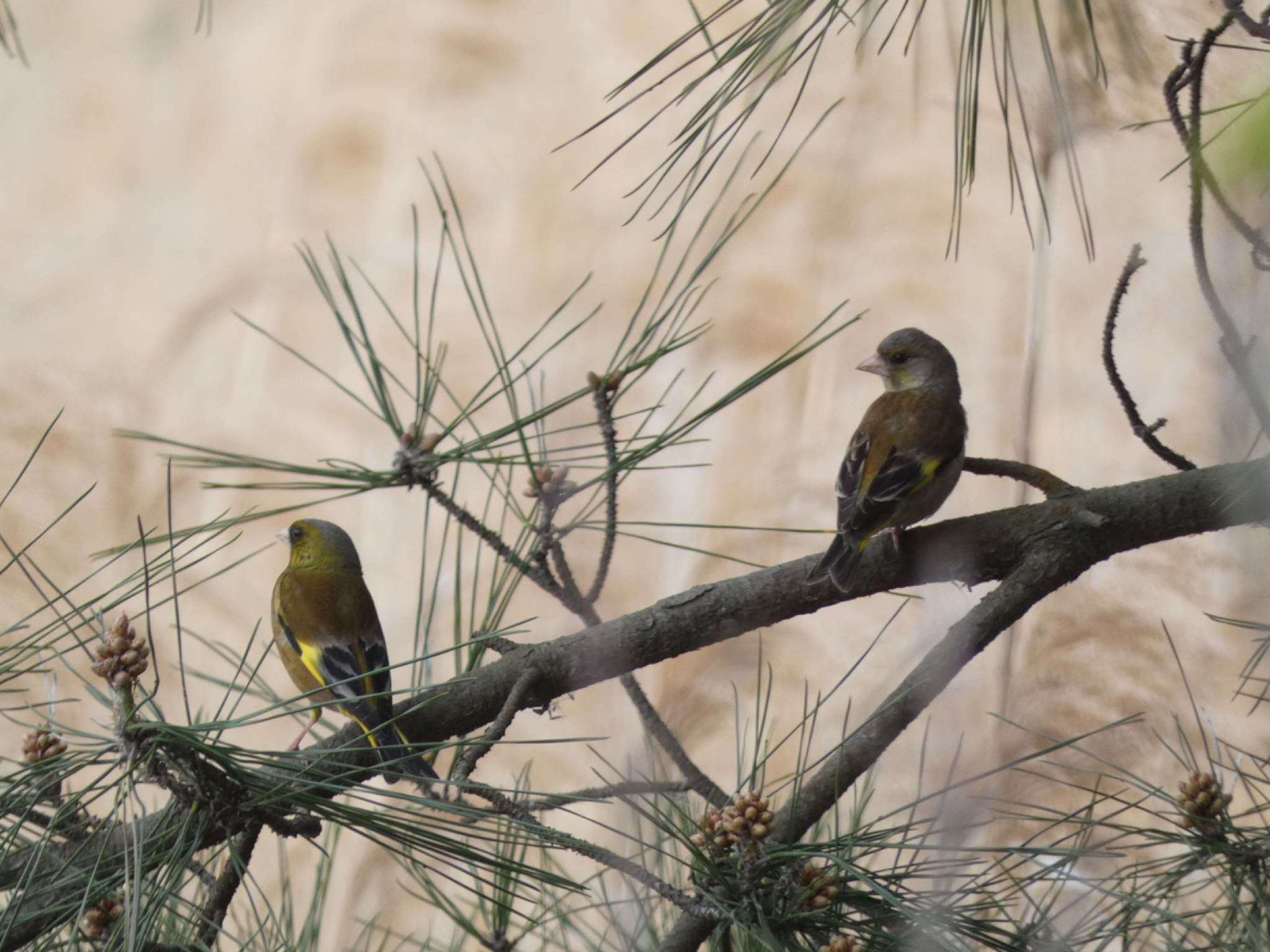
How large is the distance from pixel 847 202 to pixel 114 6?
4.31ft

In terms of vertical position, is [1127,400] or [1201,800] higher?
[1127,400]

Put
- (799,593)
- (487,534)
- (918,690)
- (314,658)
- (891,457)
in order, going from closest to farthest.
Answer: (918,690) < (799,593) < (487,534) < (891,457) < (314,658)

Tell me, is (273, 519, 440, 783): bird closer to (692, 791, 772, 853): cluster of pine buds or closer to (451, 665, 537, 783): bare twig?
(451, 665, 537, 783): bare twig

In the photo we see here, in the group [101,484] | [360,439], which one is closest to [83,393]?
[101,484]

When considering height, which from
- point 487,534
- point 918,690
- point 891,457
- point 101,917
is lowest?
point 101,917

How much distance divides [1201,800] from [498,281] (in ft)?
4.78

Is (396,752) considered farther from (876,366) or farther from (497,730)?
(876,366)

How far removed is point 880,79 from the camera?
189 cm

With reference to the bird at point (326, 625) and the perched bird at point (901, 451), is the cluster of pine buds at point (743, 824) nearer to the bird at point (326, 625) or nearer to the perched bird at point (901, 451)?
the perched bird at point (901, 451)

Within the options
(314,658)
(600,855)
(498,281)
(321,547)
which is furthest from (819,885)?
(498,281)

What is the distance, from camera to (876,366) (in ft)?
4.34

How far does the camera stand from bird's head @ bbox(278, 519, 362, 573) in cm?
139

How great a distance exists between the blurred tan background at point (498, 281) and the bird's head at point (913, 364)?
489 millimetres

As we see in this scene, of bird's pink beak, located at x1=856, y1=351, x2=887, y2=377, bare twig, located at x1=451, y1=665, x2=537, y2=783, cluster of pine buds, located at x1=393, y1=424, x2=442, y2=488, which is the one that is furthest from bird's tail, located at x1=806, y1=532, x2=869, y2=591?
bird's pink beak, located at x1=856, y1=351, x2=887, y2=377
